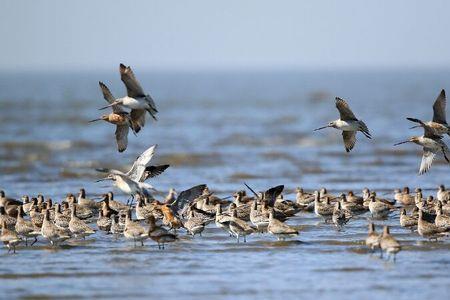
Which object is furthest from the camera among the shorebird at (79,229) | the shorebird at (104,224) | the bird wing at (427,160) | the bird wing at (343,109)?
the bird wing at (427,160)

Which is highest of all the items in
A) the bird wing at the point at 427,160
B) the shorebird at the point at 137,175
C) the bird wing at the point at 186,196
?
the bird wing at the point at 427,160

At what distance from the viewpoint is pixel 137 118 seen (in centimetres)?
2000

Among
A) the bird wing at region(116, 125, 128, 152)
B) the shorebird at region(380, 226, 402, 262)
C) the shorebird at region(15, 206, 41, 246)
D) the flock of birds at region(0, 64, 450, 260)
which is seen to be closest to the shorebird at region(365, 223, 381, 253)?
the flock of birds at region(0, 64, 450, 260)

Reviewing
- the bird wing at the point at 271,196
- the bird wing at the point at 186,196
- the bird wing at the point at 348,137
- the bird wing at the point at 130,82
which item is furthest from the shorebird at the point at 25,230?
the bird wing at the point at 348,137

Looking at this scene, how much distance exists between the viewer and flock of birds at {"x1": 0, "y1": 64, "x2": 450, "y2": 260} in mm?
18266

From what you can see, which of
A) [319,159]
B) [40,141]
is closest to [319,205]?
[319,159]

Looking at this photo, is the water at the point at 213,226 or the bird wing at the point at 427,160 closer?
the water at the point at 213,226

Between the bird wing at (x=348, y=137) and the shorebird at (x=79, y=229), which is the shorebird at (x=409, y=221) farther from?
the shorebird at (x=79, y=229)

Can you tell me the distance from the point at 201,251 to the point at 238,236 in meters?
1.27

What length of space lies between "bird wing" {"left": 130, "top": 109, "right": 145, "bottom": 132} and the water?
2.20 meters

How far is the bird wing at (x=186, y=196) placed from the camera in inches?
818

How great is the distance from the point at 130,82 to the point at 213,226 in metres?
4.09

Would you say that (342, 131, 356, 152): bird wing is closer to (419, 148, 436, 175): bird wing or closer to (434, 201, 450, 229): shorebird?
(419, 148, 436, 175): bird wing

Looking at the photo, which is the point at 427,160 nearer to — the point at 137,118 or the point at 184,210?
the point at 184,210
